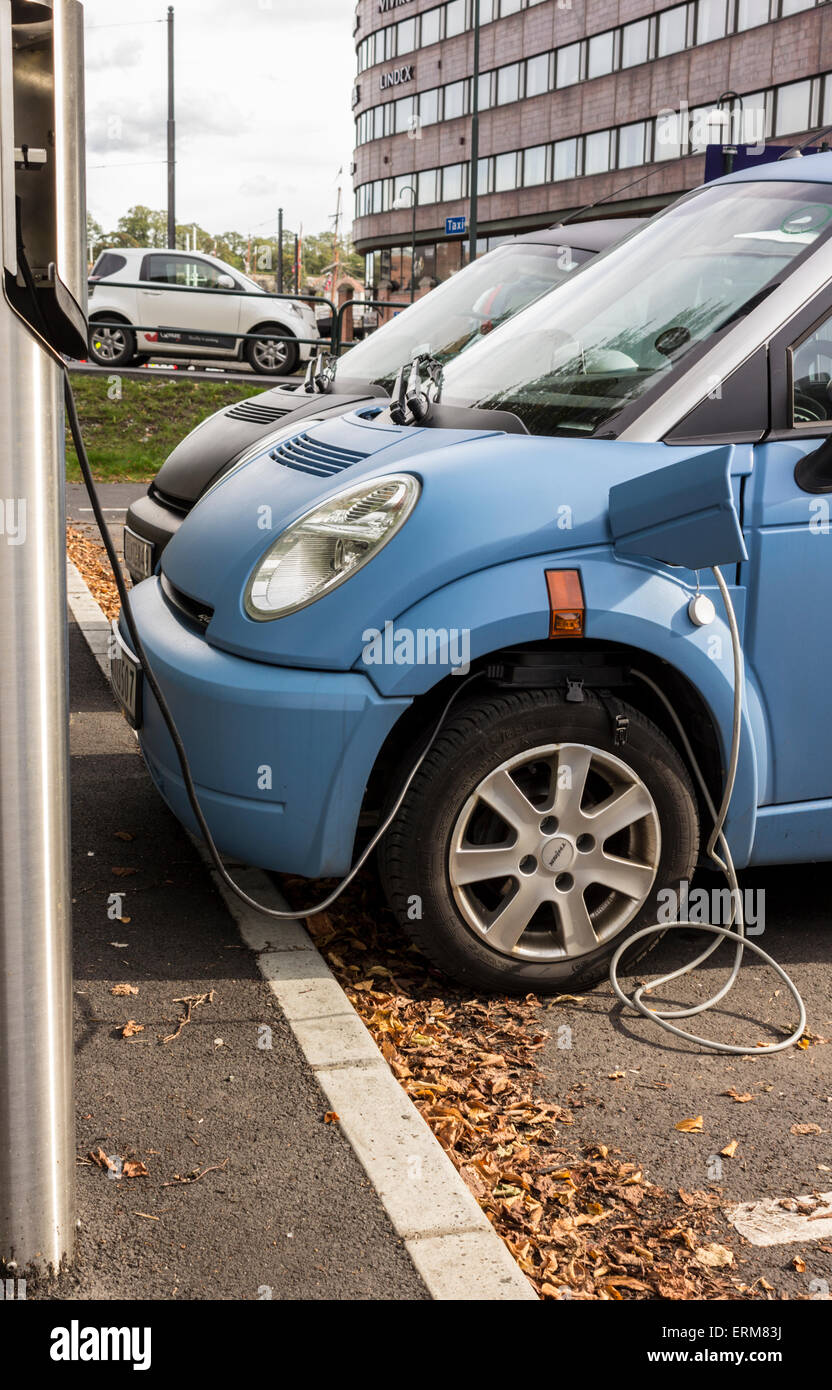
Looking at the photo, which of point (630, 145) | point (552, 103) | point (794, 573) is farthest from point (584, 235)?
point (552, 103)

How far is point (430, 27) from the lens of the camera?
6469 centimetres

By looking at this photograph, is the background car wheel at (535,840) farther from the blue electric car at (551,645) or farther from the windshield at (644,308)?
the windshield at (644,308)

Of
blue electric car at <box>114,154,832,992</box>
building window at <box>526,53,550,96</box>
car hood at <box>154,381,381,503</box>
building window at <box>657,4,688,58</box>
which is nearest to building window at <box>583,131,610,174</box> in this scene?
building window at <box>526,53,550,96</box>

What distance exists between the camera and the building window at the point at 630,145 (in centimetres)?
4916

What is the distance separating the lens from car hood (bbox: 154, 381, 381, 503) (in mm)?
6133

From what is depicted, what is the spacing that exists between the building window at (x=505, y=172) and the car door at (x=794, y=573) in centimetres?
5735

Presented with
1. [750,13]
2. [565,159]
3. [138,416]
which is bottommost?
[138,416]

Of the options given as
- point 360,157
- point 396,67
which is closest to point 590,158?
point 396,67

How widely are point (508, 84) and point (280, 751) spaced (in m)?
59.8

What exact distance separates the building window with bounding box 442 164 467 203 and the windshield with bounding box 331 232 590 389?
59.8 metres

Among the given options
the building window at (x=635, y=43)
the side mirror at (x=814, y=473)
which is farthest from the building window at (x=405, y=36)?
the side mirror at (x=814, y=473)

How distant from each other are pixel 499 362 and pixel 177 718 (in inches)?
59.3

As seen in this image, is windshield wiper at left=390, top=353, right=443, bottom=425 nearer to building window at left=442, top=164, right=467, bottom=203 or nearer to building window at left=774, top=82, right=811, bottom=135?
building window at left=774, top=82, right=811, bottom=135
